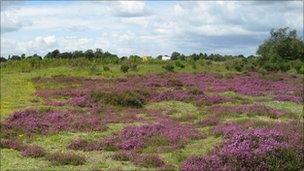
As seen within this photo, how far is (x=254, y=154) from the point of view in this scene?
657 inches

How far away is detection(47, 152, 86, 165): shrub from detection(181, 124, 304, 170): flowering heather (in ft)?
10.8

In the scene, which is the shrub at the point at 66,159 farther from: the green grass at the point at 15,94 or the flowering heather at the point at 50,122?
the green grass at the point at 15,94

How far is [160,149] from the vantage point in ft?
62.8

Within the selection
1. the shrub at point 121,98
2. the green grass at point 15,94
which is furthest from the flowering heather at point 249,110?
the green grass at point 15,94

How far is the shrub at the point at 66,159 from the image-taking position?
56.4 ft

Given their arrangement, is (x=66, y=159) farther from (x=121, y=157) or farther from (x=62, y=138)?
(x=62, y=138)

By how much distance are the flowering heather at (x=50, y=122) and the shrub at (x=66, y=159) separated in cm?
570

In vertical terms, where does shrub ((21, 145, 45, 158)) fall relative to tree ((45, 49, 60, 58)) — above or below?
below

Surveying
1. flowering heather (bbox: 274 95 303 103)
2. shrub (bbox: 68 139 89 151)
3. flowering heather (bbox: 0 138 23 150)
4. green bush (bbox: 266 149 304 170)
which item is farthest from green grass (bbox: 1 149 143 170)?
flowering heather (bbox: 274 95 303 103)

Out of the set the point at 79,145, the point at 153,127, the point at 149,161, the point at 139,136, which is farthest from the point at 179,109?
the point at 149,161

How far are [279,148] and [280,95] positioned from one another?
67.6 ft

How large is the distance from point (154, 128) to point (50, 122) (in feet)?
17.5

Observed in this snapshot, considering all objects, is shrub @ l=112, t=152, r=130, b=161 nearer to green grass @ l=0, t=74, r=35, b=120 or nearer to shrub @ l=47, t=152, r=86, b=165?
shrub @ l=47, t=152, r=86, b=165

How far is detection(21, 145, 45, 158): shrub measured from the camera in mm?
18375
